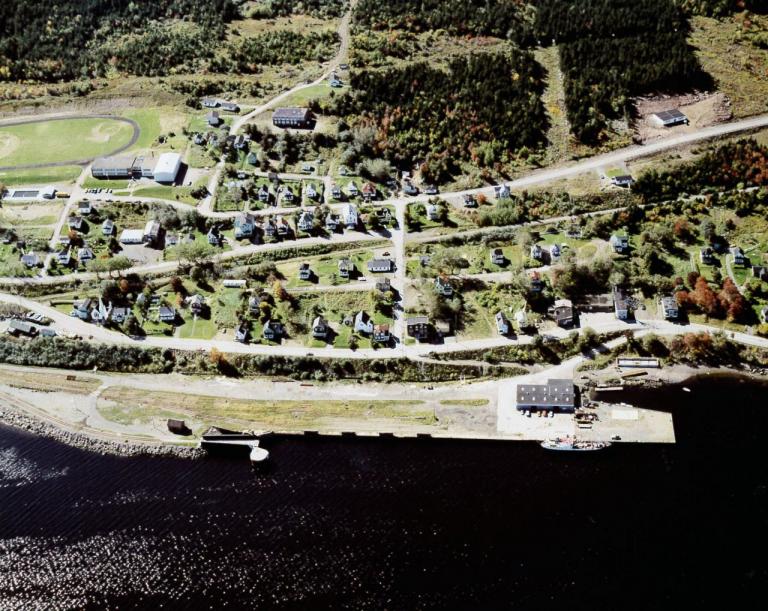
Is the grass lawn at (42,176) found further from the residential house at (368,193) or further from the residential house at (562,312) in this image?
the residential house at (562,312)

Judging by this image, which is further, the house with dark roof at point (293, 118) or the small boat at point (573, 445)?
the house with dark roof at point (293, 118)

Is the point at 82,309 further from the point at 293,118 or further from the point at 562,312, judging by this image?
the point at 562,312

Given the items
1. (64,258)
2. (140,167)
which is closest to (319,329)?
(64,258)

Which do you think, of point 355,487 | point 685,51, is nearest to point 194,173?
point 355,487

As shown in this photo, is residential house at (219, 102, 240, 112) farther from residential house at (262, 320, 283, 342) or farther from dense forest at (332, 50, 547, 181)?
residential house at (262, 320, 283, 342)

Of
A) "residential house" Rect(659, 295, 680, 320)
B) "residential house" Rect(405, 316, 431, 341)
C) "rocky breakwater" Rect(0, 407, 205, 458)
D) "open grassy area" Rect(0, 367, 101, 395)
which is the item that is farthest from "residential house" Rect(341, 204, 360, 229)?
"residential house" Rect(659, 295, 680, 320)

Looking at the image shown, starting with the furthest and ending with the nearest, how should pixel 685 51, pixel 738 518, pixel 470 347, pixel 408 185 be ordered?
pixel 685 51 < pixel 408 185 < pixel 470 347 < pixel 738 518

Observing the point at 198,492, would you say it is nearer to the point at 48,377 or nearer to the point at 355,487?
the point at 355,487

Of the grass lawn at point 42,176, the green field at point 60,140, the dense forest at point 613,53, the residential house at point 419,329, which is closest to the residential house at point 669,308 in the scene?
the residential house at point 419,329
